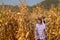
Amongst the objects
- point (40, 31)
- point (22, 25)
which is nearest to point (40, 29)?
point (40, 31)

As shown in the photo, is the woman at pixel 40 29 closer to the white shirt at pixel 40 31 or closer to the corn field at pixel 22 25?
the white shirt at pixel 40 31

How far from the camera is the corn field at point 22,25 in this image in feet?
34.0

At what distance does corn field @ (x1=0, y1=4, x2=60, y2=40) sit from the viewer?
10359mm

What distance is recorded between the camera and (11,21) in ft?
34.9

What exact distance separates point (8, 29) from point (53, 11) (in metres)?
1.43

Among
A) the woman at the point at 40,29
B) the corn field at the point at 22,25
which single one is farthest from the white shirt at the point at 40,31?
the corn field at the point at 22,25

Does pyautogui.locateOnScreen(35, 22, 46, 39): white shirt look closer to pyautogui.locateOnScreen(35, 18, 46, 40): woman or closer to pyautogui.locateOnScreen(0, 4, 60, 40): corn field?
pyautogui.locateOnScreen(35, 18, 46, 40): woman

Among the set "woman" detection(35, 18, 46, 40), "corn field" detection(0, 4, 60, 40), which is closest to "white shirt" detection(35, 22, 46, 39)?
"woman" detection(35, 18, 46, 40)

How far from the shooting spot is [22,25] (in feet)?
34.0

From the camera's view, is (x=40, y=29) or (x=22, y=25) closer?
(x=40, y=29)

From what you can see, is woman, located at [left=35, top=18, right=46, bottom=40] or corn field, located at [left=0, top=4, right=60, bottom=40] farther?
corn field, located at [left=0, top=4, right=60, bottom=40]

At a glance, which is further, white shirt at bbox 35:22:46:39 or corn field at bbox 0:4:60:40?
corn field at bbox 0:4:60:40

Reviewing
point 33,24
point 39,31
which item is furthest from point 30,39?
point 39,31

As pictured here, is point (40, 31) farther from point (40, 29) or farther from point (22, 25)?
point (22, 25)
